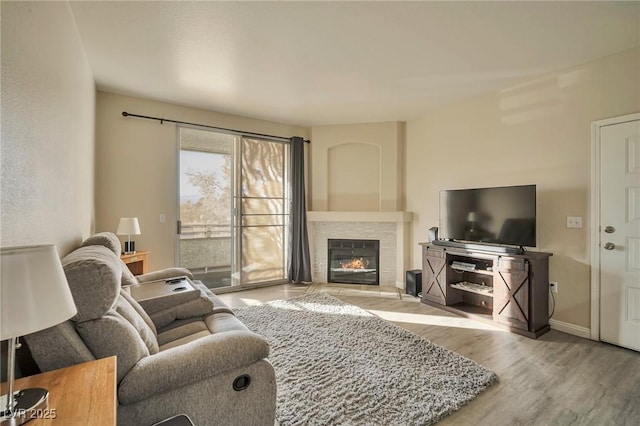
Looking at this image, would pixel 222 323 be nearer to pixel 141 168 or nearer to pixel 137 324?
pixel 137 324

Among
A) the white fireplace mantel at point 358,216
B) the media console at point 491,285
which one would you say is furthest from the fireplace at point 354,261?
the media console at point 491,285

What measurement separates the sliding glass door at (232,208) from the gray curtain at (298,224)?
156 mm

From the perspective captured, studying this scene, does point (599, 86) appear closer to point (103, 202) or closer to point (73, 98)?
point (73, 98)

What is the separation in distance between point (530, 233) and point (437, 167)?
5.44 feet

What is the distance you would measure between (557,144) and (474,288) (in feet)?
5.97

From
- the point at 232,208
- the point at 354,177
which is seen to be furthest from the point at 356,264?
the point at 232,208

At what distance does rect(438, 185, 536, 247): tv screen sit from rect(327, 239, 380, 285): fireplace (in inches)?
54.4

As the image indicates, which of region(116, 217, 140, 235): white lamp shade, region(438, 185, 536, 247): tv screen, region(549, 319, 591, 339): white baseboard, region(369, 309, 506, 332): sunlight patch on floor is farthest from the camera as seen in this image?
region(116, 217, 140, 235): white lamp shade

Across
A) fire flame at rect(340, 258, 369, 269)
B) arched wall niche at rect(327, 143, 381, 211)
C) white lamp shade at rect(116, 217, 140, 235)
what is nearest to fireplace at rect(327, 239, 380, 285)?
fire flame at rect(340, 258, 369, 269)

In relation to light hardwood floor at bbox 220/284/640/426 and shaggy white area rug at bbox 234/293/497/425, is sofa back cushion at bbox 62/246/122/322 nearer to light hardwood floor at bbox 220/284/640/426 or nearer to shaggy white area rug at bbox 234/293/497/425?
shaggy white area rug at bbox 234/293/497/425

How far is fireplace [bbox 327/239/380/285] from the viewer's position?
5090 mm

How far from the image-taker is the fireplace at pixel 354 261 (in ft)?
16.7

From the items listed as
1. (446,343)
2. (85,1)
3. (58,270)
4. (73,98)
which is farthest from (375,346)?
(85,1)

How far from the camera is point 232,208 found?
465cm
